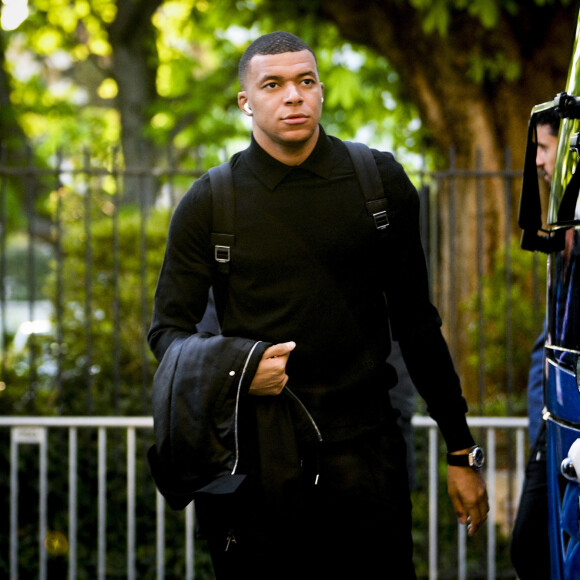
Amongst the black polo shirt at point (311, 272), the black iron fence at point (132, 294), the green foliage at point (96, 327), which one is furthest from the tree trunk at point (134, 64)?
the black polo shirt at point (311, 272)

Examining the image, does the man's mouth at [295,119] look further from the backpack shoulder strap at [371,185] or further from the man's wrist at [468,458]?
the man's wrist at [468,458]

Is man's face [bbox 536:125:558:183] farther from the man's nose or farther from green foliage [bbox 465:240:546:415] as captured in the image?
green foliage [bbox 465:240:546:415]

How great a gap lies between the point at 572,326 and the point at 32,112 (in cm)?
1306

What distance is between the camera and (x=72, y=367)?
6621mm

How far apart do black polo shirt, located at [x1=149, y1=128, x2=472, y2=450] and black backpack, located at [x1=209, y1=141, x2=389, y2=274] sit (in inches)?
0.8

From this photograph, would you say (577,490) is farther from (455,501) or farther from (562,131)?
(562,131)

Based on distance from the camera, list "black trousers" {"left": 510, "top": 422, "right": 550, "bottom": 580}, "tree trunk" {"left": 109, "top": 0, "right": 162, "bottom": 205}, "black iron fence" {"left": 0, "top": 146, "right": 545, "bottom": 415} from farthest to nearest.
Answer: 1. "tree trunk" {"left": 109, "top": 0, "right": 162, "bottom": 205}
2. "black iron fence" {"left": 0, "top": 146, "right": 545, "bottom": 415}
3. "black trousers" {"left": 510, "top": 422, "right": 550, "bottom": 580}

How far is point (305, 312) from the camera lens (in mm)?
2557

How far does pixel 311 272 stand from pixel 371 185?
0.96ft

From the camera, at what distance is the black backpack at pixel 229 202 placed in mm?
2574

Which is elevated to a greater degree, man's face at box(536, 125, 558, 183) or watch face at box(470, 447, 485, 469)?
man's face at box(536, 125, 558, 183)

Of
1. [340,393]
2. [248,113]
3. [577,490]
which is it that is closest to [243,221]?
[248,113]

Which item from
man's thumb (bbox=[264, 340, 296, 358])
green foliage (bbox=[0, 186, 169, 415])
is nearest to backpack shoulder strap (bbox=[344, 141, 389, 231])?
man's thumb (bbox=[264, 340, 296, 358])

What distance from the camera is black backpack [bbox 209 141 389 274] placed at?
257cm
